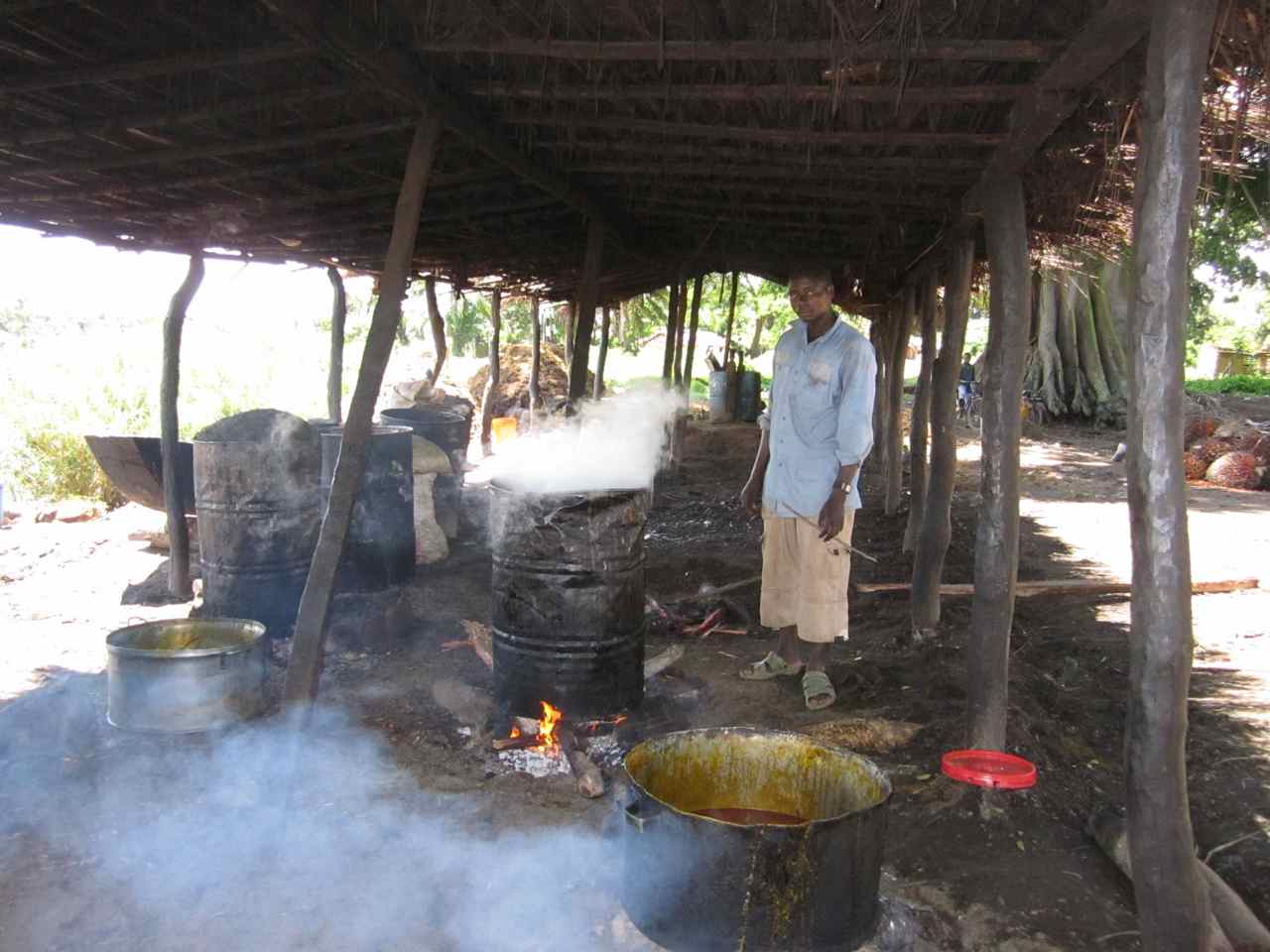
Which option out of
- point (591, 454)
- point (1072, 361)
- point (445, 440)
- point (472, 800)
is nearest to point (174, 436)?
point (445, 440)

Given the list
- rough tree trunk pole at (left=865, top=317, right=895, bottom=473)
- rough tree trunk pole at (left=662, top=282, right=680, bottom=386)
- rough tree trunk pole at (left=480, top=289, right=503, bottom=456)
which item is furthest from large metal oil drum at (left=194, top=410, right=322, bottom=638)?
rough tree trunk pole at (left=480, top=289, right=503, bottom=456)

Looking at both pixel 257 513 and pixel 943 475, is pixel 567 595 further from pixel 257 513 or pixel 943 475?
pixel 943 475

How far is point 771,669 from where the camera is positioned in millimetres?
4891

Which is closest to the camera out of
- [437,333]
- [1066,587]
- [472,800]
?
[472,800]

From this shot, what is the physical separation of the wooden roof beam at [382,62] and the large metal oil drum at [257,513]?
6.97ft

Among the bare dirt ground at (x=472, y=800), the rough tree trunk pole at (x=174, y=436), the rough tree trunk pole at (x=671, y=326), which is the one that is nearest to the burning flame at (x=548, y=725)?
the bare dirt ground at (x=472, y=800)

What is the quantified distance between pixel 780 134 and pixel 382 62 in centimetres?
174

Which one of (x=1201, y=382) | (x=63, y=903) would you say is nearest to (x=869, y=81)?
(x=63, y=903)

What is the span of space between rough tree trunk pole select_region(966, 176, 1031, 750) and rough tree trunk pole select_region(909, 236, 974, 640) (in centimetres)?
140

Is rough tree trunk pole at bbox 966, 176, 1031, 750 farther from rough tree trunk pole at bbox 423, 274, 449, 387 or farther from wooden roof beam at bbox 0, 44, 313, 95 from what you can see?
rough tree trunk pole at bbox 423, 274, 449, 387

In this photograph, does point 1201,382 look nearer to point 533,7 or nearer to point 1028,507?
point 1028,507

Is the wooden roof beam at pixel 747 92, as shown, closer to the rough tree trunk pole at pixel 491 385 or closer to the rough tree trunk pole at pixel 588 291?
the rough tree trunk pole at pixel 588 291

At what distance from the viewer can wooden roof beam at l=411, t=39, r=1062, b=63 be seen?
3.04m

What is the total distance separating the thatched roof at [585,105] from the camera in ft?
10.1
